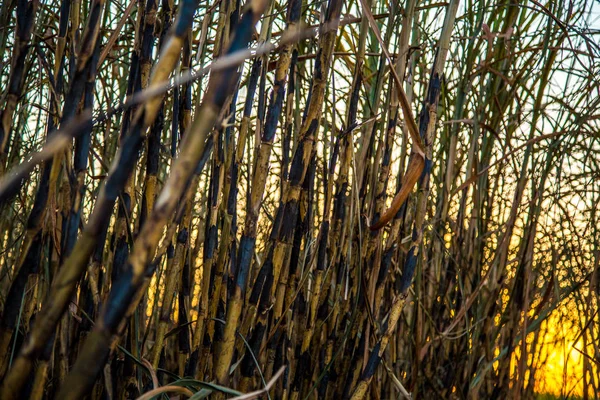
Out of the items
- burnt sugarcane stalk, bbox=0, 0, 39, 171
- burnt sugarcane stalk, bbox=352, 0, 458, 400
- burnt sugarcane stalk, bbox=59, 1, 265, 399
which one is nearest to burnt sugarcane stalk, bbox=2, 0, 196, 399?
burnt sugarcane stalk, bbox=59, 1, 265, 399

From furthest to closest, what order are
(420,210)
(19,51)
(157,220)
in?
(420,210), (19,51), (157,220)

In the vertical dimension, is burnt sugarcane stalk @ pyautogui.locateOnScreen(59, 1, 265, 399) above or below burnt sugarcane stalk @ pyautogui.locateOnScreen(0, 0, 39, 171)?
below

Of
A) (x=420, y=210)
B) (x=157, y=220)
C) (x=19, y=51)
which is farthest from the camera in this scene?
(x=420, y=210)

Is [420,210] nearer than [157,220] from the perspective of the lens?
No

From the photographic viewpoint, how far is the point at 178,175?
8.9 inches

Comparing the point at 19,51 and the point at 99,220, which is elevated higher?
the point at 19,51

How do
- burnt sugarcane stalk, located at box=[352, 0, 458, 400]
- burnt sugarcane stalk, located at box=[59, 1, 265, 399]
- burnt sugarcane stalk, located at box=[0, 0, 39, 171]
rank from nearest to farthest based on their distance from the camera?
1. burnt sugarcane stalk, located at box=[59, 1, 265, 399]
2. burnt sugarcane stalk, located at box=[0, 0, 39, 171]
3. burnt sugarcane stalk, located at box=[352, 0, 458, 400]

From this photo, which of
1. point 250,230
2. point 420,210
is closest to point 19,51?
point 250,230

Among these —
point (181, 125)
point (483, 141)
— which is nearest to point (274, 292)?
point (181, 125)

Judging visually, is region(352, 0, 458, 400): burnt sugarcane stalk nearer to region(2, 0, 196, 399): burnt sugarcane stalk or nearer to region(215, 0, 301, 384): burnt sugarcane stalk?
region(215, 0, 301, 384): burnt sugarcane stalk

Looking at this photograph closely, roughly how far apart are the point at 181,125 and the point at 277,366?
26 centimetres

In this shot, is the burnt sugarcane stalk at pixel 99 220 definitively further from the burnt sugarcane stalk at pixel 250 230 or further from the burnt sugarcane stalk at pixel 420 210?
A: the burnt sugarcane stalk at pixel 420 210

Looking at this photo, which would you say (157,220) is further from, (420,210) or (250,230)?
(420,210)

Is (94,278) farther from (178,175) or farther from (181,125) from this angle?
(178,175)
